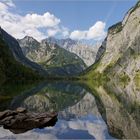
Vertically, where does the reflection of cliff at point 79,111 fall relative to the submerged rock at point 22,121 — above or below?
above

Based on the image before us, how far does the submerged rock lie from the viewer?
168ft

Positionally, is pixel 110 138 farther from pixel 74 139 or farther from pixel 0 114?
pixel 0 114

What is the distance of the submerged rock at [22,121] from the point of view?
168 feet

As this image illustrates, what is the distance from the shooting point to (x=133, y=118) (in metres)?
67.8

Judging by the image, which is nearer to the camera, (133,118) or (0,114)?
(0,114)

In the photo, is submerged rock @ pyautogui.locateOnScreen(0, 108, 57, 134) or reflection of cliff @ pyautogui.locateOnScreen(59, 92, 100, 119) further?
reflection of cliff @ pyautogui.locateOnScreen(59, 92, 100, 119)

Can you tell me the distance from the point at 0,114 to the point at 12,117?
8.67 feet

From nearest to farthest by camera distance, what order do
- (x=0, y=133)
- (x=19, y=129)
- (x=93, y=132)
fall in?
(x=0, y=133) → (x=19, y=129) → (x=93, y=132)

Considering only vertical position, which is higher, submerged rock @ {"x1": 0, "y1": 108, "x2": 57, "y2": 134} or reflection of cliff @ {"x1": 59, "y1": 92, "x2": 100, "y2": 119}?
reflection of cliff @ {"x1": 59, "y1": 92, "x2": 100, "y2": 119}

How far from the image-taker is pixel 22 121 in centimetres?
5250

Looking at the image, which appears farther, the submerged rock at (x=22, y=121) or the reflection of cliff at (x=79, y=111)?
the reflection of cliff at (x=79, y=111)

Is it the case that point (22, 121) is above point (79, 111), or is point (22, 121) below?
Answer: below

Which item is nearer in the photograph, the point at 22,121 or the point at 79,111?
the point at 22,121

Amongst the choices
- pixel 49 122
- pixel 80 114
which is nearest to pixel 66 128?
pixel 49 122
